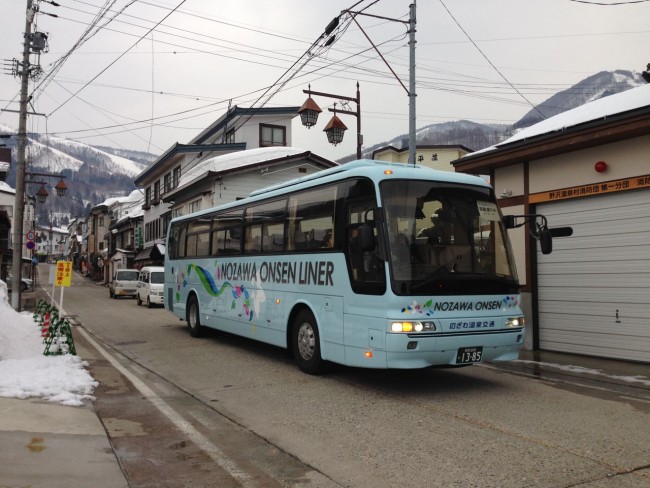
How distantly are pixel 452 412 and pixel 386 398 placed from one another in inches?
42.5

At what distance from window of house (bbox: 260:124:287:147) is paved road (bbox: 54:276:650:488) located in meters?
31.2

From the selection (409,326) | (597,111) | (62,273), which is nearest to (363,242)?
(409,326)

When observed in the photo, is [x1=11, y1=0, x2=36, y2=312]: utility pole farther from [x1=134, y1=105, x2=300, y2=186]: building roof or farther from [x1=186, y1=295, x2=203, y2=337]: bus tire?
[x1=134, y1=105, x2=300, y2=186]: building roof

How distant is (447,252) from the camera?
24.4 feet

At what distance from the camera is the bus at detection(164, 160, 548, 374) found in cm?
718

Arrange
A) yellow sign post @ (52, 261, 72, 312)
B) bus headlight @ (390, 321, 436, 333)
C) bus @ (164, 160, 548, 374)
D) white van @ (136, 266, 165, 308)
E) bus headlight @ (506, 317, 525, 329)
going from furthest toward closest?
1. white van @ (136, 266, 165, 308)
2. yellow sign post @ (52, 261, 72, 312)
3. bus headlight @ (506, 317, 525, 329)
4. bus @ (164, 160, 548, 374)
5. bus headlight @ (390, 321, 436, 333)

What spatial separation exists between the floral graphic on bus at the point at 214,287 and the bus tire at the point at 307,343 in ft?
6.44

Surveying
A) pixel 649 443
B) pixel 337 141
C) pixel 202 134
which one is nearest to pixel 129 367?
pixel 649 443

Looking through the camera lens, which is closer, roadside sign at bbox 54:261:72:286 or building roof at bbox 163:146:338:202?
roadside sign at bbox 54:261:72:286

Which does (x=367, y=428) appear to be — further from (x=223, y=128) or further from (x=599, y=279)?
(x=223, y=128)

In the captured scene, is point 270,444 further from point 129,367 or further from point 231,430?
point 129,367

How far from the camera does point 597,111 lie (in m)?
11.3

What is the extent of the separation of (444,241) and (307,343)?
3064mm

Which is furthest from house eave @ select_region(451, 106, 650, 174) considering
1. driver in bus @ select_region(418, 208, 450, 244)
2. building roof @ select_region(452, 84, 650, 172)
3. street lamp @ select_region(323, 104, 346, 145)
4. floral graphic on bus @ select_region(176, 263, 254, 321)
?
floral graphic on bus @ select_region(176, 263, 254, 321)
